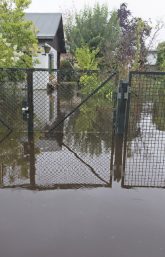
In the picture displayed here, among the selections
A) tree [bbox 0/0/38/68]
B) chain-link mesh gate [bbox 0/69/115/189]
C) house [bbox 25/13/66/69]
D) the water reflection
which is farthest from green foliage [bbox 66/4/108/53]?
the water reflection

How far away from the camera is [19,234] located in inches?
102

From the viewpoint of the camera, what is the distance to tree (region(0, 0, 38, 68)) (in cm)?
878

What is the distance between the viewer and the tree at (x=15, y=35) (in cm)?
878

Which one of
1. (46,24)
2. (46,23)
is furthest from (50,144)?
(46,23)

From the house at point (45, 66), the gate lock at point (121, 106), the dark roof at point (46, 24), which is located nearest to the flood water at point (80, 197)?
the gate lock at point (121, 106)

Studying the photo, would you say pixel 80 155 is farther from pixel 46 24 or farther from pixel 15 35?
pixel 46 24

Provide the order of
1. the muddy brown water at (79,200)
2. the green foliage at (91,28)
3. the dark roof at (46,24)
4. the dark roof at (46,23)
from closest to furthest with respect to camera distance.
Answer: the muddy brown water at (79,200) → the dark roof at (46,24) → the dark roof at (46,23) → the green foliage at (91,28)

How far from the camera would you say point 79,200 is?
3.28m

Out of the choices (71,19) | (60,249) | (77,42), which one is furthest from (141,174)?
(71,19)

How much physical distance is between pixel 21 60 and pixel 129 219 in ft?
25.7

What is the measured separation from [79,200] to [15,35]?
297 inches

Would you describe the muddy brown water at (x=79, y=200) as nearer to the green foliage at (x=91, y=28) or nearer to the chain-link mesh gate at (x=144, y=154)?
the chain-link mesh gate at (x=144, y=154)

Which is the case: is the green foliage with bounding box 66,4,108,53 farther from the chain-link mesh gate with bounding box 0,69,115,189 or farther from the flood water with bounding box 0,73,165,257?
the flood water with bounding box 0,73,165,257

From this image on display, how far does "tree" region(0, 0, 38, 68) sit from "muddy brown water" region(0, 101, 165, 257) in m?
4.25
